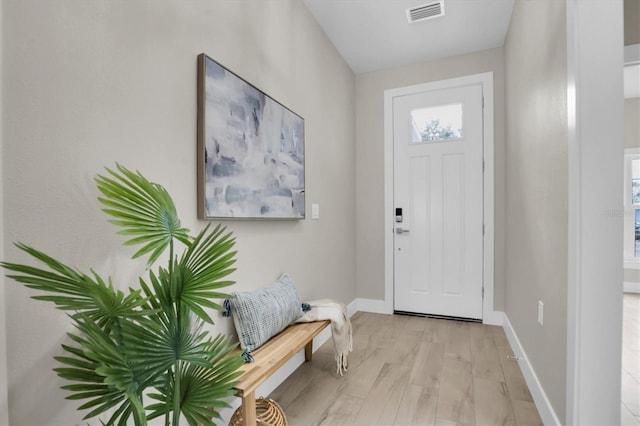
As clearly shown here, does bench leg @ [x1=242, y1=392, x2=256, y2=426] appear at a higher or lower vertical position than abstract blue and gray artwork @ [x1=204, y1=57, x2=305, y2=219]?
lower

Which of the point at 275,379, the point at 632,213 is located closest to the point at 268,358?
the point at 275,379

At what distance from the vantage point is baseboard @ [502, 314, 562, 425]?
1574 millimetres

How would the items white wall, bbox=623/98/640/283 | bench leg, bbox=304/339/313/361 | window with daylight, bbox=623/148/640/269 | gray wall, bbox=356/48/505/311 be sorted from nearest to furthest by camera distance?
1. bench leg, bbox=304/339/313/361
2. gray wall, bbox=356/48/505/311
3. white wall, bbox=623/98/640/283
4. window with daylight, bbox=623/148/640/269

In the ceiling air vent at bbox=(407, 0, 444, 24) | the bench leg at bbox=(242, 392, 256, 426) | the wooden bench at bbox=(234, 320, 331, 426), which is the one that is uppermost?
the ceiling air vent at bbox=(407, 0, 444, 24)

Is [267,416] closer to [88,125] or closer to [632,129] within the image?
[88,125]

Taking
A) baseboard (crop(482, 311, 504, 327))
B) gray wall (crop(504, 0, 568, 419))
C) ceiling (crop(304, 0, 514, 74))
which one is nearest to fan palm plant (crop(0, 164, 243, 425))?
gray wall (crop(504, 0, 568, 419))

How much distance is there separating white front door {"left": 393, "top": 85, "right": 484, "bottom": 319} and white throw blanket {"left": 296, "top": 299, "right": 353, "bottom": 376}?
1.54m

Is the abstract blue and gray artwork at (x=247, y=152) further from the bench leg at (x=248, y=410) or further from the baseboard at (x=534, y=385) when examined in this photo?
the baseboard at (x=534, y=385)

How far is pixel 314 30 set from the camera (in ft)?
8.91

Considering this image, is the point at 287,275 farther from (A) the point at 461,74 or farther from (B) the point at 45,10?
(A) the point at 461,74

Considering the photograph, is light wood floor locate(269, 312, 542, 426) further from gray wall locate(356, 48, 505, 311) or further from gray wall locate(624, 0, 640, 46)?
gray wall locate(624, 0, 640, 46)

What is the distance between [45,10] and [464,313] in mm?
3599

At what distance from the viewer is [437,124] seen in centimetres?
341

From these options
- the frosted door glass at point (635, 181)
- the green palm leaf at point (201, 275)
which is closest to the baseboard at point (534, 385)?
the green palm leaf at point (201, 275)
